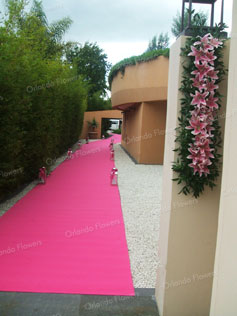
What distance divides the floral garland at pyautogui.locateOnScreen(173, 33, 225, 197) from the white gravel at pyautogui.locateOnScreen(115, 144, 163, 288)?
1705mm

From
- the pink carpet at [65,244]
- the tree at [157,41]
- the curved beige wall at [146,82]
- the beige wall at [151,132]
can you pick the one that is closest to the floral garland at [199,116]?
the pink carpet at [65,244]

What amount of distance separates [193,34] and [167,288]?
2.56 metres

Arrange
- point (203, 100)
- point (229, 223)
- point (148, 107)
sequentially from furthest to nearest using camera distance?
1. point (148, 107)
2. point (203, 100)
3. point (229, 223)

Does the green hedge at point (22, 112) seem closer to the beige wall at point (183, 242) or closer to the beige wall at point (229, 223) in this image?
the beige wall at point (183, 242)

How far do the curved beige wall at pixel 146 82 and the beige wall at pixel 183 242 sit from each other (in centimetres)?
954

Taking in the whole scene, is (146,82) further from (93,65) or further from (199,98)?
(93,65)

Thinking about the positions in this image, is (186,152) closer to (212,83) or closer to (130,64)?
(212,83)

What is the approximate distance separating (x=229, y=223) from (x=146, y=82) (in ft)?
37.5

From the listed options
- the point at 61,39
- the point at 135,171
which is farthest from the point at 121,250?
the point at 61,39

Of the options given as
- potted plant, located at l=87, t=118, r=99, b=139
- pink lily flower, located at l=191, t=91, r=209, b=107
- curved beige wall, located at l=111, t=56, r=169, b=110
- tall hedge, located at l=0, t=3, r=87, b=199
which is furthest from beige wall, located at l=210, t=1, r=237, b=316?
potted plant, located at l=87, t=118, r=99, b=139

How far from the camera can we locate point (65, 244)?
16.0 ft

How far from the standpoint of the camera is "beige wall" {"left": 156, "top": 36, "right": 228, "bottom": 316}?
3055mm

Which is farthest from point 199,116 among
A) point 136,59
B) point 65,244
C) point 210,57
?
point 136,59

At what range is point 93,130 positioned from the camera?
2950cm
